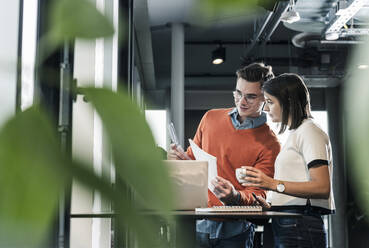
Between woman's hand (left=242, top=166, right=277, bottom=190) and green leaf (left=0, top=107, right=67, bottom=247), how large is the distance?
2010mm

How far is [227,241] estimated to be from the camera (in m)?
2.30

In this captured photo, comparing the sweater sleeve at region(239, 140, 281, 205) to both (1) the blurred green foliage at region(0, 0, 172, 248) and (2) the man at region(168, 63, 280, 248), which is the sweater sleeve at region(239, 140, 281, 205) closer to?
(2) the man at region(168, 63, 280, 248)

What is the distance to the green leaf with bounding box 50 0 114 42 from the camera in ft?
0.35

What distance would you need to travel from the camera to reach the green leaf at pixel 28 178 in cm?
9

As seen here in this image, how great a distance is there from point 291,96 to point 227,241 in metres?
0.73

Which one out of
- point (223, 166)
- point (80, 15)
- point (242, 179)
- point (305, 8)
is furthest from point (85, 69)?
point (305, 8)

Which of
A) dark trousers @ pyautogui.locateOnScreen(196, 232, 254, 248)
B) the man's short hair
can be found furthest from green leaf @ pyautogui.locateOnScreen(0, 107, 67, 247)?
the man's short hair

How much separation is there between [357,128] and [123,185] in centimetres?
6

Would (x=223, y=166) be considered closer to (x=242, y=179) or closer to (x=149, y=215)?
(x=242, y=179)

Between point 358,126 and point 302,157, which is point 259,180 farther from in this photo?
point 358,126

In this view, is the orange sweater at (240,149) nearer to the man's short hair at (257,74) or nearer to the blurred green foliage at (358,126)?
the man's short hair at (257,74)

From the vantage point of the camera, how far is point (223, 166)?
8.09 feet

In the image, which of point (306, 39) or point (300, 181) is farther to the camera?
point (306, 39)

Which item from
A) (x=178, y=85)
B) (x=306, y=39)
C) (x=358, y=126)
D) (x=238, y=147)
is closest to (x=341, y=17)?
(x=306, y=39)
